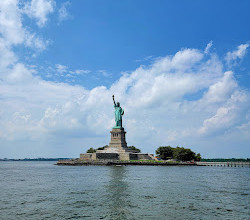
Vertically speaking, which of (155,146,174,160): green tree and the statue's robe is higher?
the statue's robe

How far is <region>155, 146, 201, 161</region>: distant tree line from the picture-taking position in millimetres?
110938

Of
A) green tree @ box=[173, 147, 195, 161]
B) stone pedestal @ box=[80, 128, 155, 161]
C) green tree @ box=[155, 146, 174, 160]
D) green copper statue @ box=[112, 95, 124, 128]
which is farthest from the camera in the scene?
green tree @ box=[155, 146, 174, 160]

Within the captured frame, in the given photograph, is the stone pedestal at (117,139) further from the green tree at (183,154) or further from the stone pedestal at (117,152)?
the green tree at (183,154)

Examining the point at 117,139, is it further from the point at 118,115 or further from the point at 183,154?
the point at 183,154

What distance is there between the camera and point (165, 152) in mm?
112875

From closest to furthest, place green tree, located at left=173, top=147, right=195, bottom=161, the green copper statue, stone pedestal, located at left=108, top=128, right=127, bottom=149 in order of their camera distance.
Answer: stone pedestal, located at left=108, top=128, right=127, bottom=149, the green copper statue, green tree, located at left=173, top=147, right=195, bottom=161

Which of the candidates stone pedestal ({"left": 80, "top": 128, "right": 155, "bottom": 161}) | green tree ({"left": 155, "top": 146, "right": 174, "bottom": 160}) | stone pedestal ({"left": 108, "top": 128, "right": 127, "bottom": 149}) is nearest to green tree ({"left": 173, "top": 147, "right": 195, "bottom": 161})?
green tree ({"left": 155, "top": 146, "right": 174, "bottom": 160})

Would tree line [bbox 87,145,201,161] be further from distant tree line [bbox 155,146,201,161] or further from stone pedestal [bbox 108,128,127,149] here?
stone pedestal [bbox 108,128,127,149]

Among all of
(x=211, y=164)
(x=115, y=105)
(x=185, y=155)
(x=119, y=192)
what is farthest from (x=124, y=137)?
(x=119, y=192)

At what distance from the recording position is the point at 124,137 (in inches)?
4136

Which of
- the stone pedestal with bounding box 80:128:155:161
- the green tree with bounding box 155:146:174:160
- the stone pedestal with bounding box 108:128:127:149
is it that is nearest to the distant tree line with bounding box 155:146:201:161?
the green tree with bounding box 155:146:174:160

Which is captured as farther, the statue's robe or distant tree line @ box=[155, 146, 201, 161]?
distant tree line @ box=[155, 146, 201, 161]

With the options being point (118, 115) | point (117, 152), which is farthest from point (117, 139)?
point (118, 115)

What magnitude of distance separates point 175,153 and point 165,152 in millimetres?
3927
